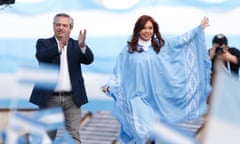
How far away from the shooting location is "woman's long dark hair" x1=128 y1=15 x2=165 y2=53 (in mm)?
5109

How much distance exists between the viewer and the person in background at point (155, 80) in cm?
520

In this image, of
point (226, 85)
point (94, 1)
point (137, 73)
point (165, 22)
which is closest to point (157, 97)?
point (137, 73)

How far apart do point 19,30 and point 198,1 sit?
5.45 ft

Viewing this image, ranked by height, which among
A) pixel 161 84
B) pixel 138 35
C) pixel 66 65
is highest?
pixel 138 35

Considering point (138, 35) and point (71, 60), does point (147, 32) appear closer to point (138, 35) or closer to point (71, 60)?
point (138, 35)

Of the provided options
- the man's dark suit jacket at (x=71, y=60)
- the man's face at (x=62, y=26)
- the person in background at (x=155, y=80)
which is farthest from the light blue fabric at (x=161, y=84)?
the man's face at (x=62, y=26)

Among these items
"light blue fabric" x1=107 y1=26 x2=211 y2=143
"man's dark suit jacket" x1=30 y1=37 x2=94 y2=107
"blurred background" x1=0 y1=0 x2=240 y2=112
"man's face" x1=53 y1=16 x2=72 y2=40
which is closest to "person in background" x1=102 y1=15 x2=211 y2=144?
"light blue fabric" x1=107 y1=26 x2=211 y2=143

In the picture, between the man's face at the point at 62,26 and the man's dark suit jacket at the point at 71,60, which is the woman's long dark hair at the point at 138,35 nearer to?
the man's dark suit jacket at the point at 71,60

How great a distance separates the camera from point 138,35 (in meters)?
5.18

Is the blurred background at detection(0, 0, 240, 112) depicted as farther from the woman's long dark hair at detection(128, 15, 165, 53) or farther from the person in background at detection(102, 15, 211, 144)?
the woman's long dark hair at detection(128, 15, 165, 53)

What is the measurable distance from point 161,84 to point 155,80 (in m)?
0.08

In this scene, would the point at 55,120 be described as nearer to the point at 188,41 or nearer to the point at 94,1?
the point at 188,41

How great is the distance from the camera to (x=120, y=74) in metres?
5.36

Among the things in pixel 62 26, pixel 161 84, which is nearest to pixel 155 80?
pixel 161 84
